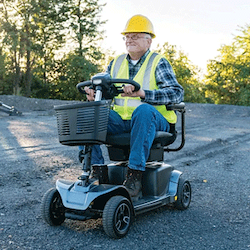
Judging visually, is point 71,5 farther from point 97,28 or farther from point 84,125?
point 84,125

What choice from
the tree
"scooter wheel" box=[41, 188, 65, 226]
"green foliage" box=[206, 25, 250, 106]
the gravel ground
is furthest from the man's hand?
the tree

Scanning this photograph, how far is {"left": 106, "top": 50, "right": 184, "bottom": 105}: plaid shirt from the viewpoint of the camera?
3441mm

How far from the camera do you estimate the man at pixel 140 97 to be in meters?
3.23

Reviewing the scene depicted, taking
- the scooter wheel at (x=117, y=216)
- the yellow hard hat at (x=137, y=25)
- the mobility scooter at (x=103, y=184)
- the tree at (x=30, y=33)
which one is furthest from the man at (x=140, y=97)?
the tree at (x=30, y=33)

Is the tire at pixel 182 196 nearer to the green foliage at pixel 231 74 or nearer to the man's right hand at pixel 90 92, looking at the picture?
the man's right hand at pixel 90 92

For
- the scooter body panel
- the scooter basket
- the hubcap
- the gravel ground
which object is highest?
the scooter basket

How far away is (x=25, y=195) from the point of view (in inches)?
163

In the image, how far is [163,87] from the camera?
11.9 feet

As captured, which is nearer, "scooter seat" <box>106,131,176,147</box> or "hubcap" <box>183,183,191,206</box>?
"scooter seat" <box>106,131,176,147</box>

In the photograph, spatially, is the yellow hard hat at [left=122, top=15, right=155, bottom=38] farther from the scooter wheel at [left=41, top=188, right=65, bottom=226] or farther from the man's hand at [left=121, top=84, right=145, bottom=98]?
the scooter wheel at [left=41, top=188, right=65, bottom=226]

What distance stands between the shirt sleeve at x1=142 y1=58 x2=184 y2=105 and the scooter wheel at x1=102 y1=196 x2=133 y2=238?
91cm

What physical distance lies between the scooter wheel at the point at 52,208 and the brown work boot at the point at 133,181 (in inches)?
21.6

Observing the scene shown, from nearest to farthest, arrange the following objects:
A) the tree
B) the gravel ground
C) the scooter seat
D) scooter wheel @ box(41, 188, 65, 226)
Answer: the gravel ground < scooter wheel @ box(41, 188, 65, 226) < the scooter seat < the tree

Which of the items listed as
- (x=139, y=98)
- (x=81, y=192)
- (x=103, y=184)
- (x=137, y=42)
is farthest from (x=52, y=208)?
(x=137, y=42)
